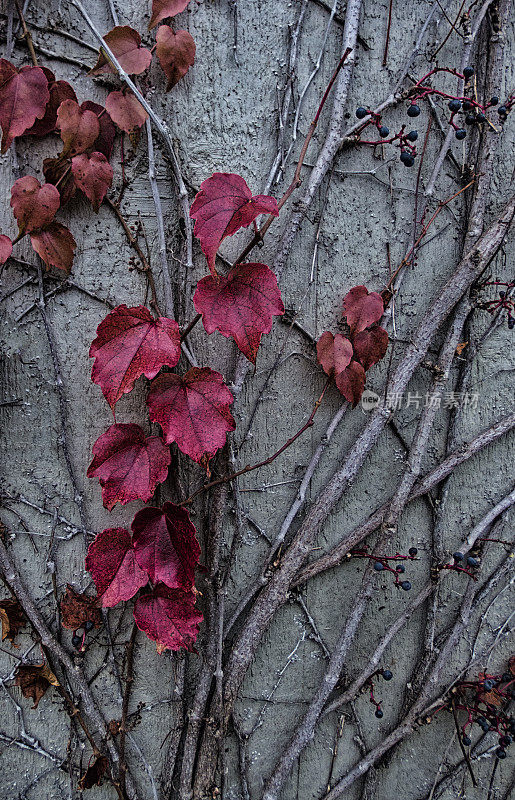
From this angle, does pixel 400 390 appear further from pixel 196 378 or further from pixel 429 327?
pixel 196 378

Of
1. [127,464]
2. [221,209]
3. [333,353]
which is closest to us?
[221,209]

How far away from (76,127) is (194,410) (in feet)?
2.47

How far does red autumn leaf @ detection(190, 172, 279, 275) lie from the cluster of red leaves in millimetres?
406

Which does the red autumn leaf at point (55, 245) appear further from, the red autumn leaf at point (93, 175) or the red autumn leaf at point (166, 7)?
the red autumn leaf at point (166, 7)

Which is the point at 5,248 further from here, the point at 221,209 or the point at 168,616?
the point at 168,616

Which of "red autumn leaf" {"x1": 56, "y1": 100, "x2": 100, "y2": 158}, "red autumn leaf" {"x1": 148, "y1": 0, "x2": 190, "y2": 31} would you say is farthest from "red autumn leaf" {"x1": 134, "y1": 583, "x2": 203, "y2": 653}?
"red autumn leaf" {"x1": 148, "y1": 0, "x2": 190, "y2": 31}

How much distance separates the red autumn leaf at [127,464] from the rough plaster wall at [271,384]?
0.12 m

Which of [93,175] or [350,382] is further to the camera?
[350,382]

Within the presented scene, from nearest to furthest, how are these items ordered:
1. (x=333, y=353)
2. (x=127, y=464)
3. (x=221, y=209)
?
1. (x=221, y=209)
2. (x=127, y=464)
3. (x=333, y=353)

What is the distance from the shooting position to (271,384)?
4.68ft

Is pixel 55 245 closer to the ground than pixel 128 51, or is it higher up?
closer to the ground

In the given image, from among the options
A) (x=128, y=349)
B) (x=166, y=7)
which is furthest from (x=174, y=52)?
(x=128, y=349)

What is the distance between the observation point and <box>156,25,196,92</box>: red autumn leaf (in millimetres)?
1257

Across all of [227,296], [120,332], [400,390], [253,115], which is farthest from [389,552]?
[253,115]
